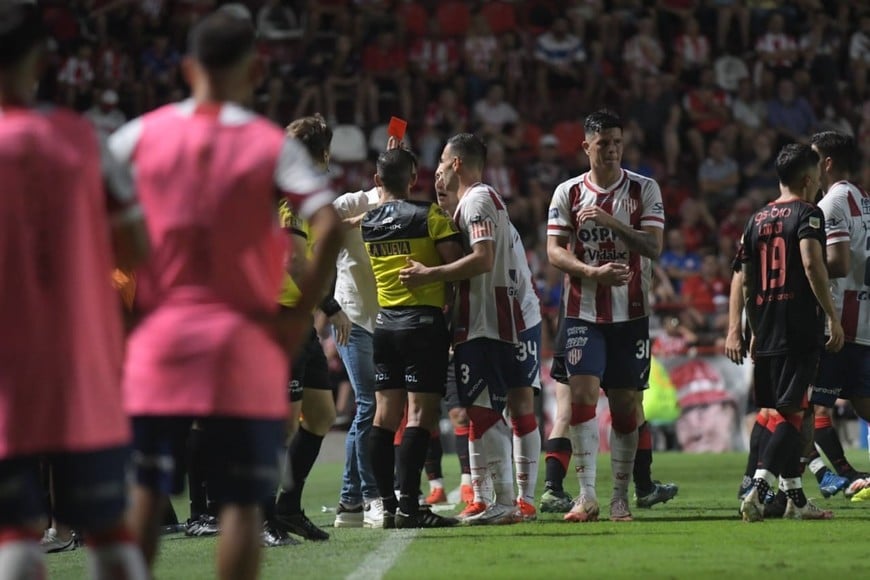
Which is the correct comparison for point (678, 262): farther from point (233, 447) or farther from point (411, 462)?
point (233, 447)

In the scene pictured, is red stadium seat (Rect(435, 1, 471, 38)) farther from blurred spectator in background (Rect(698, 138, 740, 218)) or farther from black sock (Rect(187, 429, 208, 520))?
black sock (Rect(187, 429, 208, 520))

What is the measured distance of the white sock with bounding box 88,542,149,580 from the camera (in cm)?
419

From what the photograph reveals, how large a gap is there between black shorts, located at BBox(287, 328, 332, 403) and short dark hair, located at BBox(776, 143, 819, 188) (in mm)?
3076

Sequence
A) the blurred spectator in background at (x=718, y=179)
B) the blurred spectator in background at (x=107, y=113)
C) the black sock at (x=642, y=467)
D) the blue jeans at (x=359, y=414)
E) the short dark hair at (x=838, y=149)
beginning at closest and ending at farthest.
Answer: the blue jeans at (x=359, y=414) → the short dark hair at (x=838, y=149) → the black sock at (x=642, y=467) → the blurred spectator in background at (x=107, y=113) → the blurred spectator in background at (x=718, y=179)

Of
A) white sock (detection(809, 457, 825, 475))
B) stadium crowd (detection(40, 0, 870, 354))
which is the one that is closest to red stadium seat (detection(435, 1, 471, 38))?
stadium crowd (detection(40, 0, 870, 354))

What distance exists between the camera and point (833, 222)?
1015 centimetres

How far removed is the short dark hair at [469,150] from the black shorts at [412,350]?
1150 mm

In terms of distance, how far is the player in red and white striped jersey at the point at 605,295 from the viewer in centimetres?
939

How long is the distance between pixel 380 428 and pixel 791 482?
260cm

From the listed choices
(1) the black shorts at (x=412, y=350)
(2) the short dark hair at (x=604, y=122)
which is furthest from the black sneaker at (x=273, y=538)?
(2) the short dark hair at (x=604, y=122)

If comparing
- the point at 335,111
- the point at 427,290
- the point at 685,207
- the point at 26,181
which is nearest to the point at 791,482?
the point at 427,290

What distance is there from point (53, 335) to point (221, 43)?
115 centimetres

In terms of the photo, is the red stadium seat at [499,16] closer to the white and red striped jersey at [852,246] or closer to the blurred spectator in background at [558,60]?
the blurred spectator in background at [558,60]

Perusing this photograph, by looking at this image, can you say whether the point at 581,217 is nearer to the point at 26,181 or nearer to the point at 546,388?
the point at 26,181
